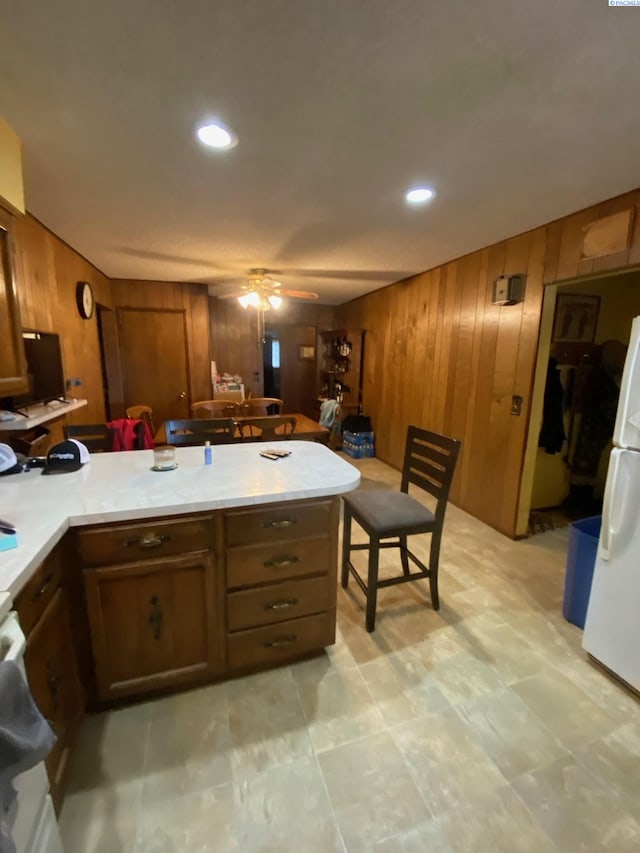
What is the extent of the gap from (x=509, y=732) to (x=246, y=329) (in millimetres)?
5921

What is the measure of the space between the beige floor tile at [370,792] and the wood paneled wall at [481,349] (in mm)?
2092

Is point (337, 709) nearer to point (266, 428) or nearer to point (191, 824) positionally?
point (191, 824)

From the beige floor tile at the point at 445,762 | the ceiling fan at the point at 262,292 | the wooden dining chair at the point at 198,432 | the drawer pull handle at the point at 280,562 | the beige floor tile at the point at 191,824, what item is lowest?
the beige floor tile at the point at 191,824

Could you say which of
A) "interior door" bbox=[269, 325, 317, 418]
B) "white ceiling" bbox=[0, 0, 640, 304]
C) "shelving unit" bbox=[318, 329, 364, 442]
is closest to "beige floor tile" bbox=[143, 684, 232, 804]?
"white ceiling" bbox=[0, 0, 640, 304]

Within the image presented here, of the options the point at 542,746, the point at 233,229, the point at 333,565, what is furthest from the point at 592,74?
the point at 542,746

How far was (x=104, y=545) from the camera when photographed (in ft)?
4.23

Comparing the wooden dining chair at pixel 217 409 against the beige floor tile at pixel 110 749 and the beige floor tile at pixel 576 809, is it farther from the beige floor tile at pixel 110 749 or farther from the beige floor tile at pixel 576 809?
the beige floor tile at pixel 576 809

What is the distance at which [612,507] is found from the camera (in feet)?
5.18

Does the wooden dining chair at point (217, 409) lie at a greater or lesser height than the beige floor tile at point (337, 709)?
greater

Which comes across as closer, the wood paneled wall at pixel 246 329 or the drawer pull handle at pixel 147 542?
the drawer pull handle at pixel 147 542

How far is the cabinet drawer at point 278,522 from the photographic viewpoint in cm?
144

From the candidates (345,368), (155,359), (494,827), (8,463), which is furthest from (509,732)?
(155,359)

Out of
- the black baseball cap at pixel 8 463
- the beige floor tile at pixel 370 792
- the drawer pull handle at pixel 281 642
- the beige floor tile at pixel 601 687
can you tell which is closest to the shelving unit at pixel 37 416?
the black baseball cap at pixel 8 463

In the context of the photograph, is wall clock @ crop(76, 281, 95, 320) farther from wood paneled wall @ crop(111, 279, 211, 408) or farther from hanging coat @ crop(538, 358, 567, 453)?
hanging coat @ crop(538, 358, 567, 453)
